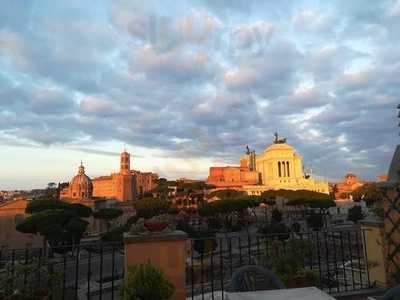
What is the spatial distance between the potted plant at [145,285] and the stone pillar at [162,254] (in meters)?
0.46

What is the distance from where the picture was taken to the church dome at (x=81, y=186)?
7350cm

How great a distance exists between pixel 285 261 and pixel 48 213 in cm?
2893

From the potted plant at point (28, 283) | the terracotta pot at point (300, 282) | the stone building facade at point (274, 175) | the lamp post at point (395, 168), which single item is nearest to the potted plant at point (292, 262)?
the terracotta pot at point (300, 282)

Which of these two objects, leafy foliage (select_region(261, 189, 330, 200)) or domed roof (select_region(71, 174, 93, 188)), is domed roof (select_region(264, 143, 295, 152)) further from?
domed roof (select_region(71, 174, 93, 188))

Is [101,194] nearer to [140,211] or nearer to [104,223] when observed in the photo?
[104,223]

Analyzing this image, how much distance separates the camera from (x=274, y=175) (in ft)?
Answer: 285

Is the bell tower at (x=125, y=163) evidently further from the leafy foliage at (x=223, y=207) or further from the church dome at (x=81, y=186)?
the leafy foliage at (x=223, y=207)

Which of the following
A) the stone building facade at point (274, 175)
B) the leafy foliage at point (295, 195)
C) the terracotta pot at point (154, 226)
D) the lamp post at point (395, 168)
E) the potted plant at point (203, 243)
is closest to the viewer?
the terracotta pot at point (154, 226)

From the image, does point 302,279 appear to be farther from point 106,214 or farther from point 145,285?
point 106,214

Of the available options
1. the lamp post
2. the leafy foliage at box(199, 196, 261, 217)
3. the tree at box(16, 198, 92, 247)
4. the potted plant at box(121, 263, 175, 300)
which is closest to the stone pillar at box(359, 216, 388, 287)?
the lamp post

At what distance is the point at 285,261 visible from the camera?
5.29 meters

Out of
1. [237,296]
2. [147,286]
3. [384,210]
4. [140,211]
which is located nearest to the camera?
[237,296]

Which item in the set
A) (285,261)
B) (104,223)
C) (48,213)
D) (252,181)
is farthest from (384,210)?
(252,181)

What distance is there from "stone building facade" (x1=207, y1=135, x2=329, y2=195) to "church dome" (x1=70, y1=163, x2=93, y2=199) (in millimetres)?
32536
